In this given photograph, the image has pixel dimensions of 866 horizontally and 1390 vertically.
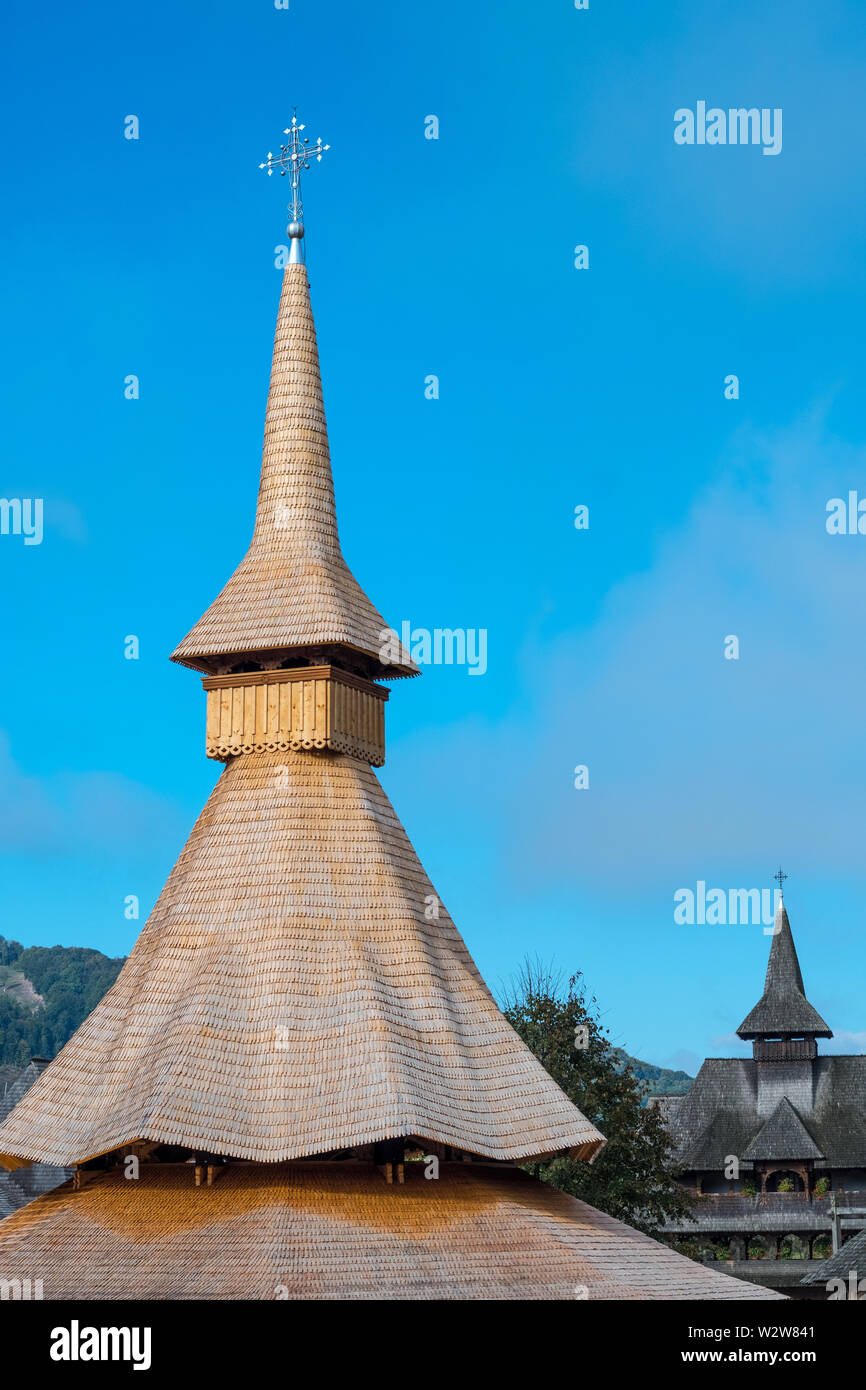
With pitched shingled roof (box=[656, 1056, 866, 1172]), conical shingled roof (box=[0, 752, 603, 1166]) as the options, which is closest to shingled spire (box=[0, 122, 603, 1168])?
conical shingled roof (box=[0, 752, 603, 1166])

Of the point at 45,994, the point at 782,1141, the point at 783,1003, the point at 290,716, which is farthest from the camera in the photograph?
the point at 45,994

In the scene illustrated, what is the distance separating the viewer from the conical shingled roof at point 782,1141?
6488cm

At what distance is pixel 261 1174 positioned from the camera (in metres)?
22.3

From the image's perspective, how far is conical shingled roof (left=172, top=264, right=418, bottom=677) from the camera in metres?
26.4

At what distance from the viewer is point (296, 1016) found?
23.3m

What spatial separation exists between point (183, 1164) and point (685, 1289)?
626 cm

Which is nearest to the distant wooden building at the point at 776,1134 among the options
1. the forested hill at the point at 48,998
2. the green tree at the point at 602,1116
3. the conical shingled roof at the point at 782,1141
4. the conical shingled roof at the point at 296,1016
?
the conical shingled roof at the point at 782,1141

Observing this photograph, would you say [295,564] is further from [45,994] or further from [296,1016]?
[45,994]

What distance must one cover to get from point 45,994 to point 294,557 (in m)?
147

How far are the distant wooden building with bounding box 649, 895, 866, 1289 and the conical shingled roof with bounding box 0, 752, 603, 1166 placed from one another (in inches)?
1536

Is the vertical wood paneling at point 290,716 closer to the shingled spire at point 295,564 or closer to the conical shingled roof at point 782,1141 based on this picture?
the shingled spire at point 295,564

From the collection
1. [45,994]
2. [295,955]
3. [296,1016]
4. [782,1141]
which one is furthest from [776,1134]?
[45,994]
